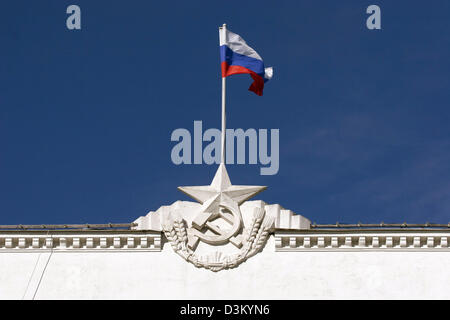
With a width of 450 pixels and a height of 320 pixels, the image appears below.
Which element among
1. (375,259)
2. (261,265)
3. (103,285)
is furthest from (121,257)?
(375,259)

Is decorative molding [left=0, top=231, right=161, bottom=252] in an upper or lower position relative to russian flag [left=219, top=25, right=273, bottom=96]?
lower

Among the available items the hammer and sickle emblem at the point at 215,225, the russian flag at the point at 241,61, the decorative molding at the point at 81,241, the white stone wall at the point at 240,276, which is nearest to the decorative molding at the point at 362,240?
the white stone wall at the point at 240,276

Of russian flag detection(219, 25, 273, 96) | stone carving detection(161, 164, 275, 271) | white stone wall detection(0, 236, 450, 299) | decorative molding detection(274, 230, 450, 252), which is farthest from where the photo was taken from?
russian flag detection(219, 25, 273, 96)

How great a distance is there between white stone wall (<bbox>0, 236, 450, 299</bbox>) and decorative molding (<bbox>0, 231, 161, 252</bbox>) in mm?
214

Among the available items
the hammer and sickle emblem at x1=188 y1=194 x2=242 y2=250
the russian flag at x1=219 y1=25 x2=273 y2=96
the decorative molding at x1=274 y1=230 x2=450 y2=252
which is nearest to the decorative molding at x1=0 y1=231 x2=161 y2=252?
the hammer and sickle emblem at x1=188 y1=194 x2=242 y2=250

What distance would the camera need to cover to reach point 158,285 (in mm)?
47500

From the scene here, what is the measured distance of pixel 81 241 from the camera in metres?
48.4

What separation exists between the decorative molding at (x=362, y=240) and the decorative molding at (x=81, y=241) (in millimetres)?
4145

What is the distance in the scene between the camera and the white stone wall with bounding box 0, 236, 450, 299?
154ft

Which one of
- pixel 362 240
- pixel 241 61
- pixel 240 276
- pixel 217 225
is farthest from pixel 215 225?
pixel 241 61

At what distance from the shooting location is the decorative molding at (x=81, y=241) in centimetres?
4809

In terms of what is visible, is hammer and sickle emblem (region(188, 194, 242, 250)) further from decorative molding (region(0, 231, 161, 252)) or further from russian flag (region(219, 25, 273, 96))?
russian flag (region(219, 25, 273, 96))

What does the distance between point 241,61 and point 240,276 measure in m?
8.49
